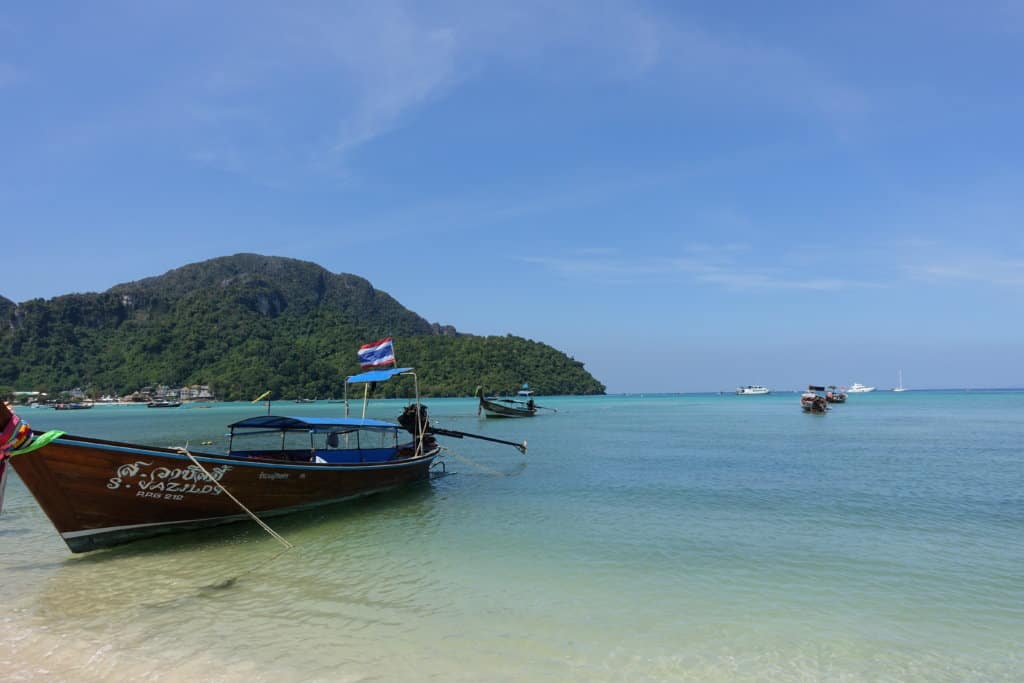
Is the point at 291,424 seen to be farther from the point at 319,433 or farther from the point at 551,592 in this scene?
the point at 551,592

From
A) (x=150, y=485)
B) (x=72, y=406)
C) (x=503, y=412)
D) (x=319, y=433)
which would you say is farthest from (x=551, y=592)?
(x=72, y=406)

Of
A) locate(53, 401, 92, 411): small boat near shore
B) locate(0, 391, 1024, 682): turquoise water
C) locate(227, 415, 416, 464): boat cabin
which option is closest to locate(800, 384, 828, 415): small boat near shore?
locate(0, 391, 1024, 682): turquoise water

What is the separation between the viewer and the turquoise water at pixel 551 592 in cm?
631

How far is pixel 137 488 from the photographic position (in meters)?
10.1

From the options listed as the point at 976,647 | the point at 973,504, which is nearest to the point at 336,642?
the point at 976,647

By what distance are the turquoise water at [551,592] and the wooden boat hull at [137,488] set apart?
432mm

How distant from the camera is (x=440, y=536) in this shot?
468 inches

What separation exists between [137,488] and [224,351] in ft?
450

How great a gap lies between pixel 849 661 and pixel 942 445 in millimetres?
28583

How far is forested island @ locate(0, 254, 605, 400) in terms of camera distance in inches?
4911

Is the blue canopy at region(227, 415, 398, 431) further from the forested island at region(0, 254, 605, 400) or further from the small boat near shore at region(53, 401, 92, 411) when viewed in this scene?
the forested island at region(0, 254, 605, 400)

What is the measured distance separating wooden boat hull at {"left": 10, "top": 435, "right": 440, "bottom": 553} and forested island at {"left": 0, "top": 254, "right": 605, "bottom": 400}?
11570cm

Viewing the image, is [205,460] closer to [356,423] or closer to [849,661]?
[356,423]

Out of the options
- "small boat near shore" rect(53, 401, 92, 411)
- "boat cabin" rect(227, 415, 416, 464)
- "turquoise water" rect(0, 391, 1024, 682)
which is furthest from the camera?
"small boat near shore" rect(53, 401, 92, 411)
